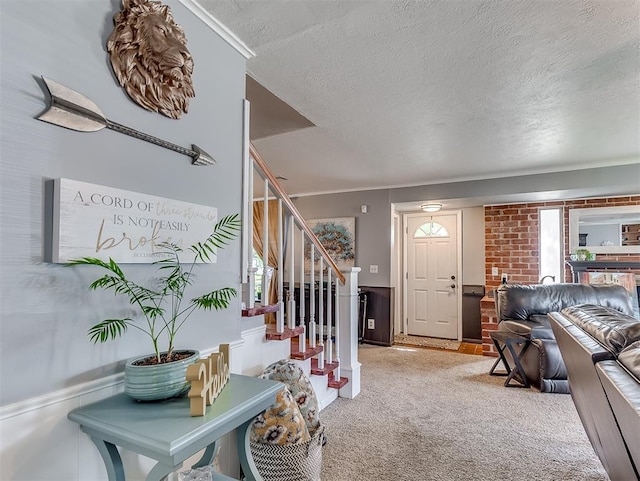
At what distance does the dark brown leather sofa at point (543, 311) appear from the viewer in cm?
302

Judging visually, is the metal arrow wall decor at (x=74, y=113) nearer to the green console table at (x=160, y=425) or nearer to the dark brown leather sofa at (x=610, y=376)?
the green console table at (x=160, y=425)

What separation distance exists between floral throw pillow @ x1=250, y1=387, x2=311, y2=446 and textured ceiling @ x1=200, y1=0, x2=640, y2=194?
171 cm

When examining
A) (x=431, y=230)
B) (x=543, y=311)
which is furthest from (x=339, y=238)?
(x=543, y=311)

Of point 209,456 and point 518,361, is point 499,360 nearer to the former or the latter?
point 518,361

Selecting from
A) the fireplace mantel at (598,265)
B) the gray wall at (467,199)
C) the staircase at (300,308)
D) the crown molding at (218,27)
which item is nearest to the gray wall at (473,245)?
the gray wall at (467,199)

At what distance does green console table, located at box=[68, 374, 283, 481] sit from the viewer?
2.79ft

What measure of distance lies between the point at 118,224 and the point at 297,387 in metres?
1.34

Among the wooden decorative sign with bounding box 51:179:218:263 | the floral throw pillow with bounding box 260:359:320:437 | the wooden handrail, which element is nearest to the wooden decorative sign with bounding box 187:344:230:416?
the wooden decorative sign with bounding box 51:179:218:263

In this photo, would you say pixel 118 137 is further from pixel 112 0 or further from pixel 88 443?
pixel 88 443

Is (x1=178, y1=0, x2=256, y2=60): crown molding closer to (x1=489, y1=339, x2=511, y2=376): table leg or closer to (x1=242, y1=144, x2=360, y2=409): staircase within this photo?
(x1=242, y1=144, x2=360, y2=409): staircase

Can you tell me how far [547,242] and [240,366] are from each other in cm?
457

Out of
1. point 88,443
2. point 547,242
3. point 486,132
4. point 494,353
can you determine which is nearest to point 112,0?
point 88,443

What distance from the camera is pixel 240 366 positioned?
1.71m

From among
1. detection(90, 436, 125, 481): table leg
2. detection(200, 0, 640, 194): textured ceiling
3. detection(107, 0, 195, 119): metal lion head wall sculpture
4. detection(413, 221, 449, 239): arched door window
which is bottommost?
detection(90, 436, 125, 481): table leg
